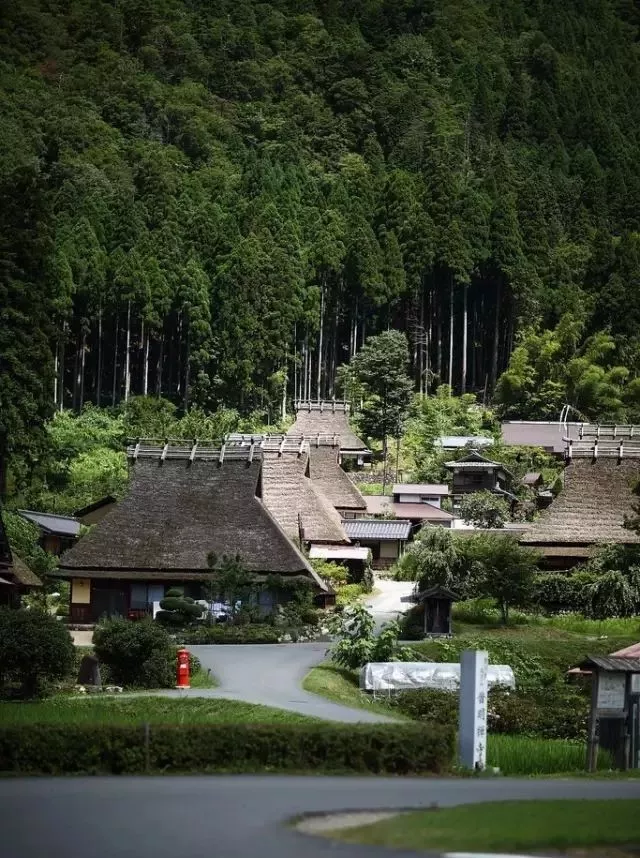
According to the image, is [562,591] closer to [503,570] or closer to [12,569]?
[503,570]

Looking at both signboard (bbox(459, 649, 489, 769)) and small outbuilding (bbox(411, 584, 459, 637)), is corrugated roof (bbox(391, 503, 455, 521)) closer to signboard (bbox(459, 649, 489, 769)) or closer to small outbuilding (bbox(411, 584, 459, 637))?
small outbuilding (bbox(411, 584, 459, 637))

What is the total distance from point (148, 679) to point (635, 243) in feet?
210

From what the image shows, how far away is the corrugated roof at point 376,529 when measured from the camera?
55250mm

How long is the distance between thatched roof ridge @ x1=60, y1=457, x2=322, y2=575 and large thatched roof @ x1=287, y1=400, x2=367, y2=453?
2361 centimetres

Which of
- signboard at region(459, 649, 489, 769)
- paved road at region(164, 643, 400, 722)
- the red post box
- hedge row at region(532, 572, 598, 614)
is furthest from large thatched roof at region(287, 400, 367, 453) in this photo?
signboard at region(459, 649, 489, 769)

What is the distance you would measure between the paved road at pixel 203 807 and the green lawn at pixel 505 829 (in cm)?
49

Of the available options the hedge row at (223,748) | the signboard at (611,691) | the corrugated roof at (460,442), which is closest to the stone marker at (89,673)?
the signboard at (611,691)

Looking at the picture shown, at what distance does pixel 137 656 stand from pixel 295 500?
1982 centimetres

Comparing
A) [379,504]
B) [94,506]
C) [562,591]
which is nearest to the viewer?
[562,591]

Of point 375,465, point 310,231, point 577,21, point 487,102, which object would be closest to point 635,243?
point 310,231

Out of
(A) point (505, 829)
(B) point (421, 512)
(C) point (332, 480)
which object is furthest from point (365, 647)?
(C) point (332, 480)

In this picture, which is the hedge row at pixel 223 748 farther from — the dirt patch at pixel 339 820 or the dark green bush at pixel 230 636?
the dark green bush at pixel 230 636

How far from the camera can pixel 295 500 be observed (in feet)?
172

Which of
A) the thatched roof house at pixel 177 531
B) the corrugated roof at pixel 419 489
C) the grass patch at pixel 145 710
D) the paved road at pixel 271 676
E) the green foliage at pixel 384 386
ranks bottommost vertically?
the grass patch at pixel 145 710
